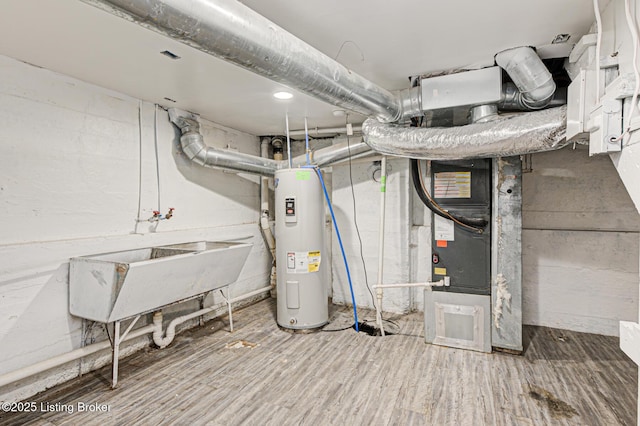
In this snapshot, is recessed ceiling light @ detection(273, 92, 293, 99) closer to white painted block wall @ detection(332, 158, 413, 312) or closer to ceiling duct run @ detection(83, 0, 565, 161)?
ceiling duct run @ detection(83, 0, 565, 161)

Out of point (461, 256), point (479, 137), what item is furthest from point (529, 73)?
point (461, 256)

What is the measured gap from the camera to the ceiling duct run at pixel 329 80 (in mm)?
1062

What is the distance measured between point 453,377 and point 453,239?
3.39 feet

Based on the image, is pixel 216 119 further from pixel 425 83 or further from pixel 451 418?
pixel 451 418

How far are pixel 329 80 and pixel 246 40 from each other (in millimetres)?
532

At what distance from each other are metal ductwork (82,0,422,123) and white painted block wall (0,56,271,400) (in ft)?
5.41

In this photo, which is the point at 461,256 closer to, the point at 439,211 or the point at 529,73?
the point at 439,211

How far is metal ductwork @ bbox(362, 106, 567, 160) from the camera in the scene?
1950 millimetres

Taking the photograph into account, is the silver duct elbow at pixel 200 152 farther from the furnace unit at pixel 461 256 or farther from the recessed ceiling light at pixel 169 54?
the furnace unit at pixel 461 256

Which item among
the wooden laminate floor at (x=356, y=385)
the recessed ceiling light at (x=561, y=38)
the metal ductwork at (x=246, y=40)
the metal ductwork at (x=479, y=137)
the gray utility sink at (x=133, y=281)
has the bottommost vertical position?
the wooden laminate floor at (x=356, y=385)

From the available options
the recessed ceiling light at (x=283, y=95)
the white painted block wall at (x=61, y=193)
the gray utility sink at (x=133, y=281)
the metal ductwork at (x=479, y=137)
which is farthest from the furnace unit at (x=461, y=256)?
the white painted block wall at (x=61, y=193)

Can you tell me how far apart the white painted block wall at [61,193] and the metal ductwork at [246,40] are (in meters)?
1.65

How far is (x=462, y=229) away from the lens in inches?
103

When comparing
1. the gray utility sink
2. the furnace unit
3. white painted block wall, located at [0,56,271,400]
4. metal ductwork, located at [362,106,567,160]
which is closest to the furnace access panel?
the furnace unit
